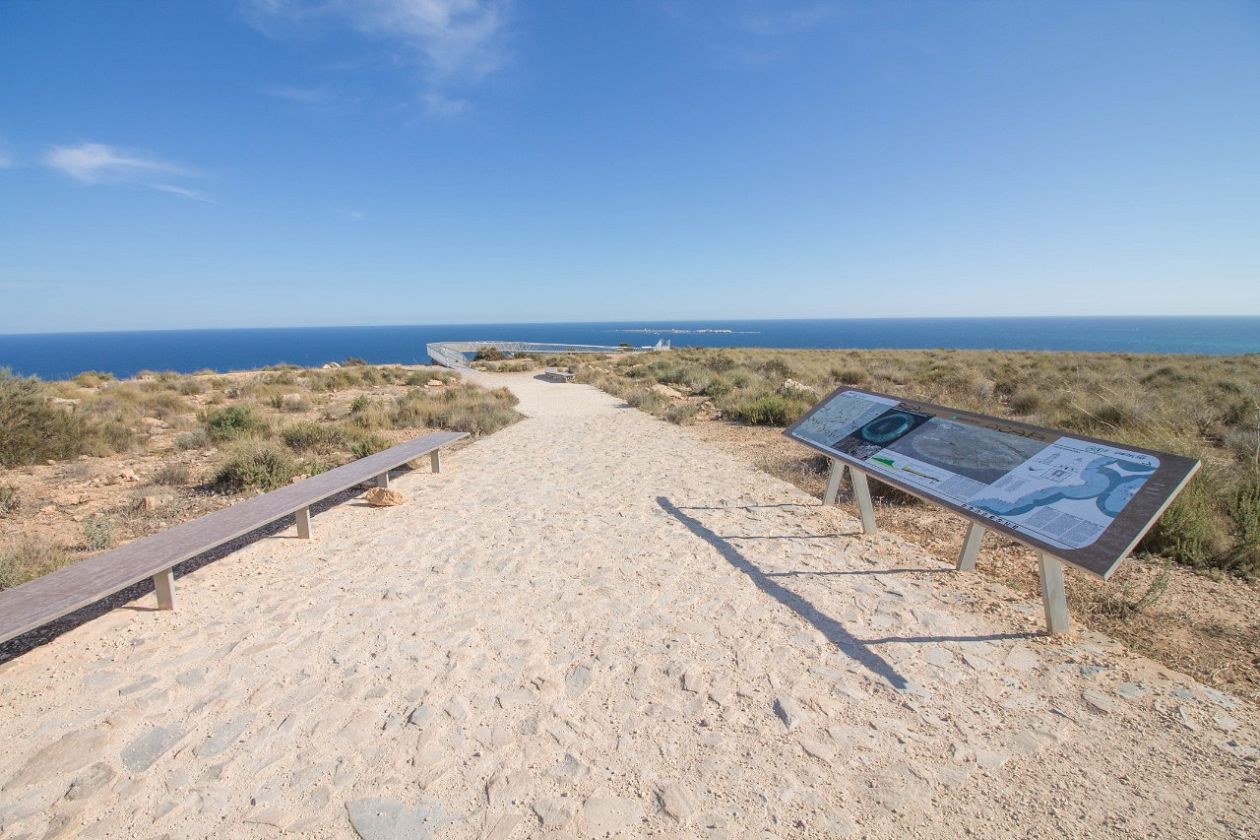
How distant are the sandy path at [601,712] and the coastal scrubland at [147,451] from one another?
183cm

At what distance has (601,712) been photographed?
276 centimetres

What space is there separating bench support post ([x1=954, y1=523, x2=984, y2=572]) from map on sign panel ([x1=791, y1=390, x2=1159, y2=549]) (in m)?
0.70

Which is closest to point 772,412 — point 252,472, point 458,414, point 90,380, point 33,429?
point 458,414

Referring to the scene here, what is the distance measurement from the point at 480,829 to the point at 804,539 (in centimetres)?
374

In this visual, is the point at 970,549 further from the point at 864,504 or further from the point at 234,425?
the point at 234,425

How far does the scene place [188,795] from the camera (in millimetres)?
2254

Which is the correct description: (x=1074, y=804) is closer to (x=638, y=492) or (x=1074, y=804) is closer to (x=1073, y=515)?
(x=1073, y=515)

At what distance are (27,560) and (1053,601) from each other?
731 centimetres

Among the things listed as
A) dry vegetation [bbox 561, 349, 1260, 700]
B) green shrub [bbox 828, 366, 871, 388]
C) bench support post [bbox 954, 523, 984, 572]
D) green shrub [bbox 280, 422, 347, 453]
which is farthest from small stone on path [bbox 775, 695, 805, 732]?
green shrub [bbox 828, 366, 871, 388]

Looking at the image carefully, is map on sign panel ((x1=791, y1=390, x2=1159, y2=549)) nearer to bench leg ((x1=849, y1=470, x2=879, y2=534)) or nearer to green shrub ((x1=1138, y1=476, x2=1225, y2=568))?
bench leg ((x1=849, y1=470, x2=879, y2=534))

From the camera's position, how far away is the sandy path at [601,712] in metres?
2.18

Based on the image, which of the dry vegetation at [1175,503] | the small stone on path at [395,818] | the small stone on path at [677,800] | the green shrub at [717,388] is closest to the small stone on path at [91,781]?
the small stone on path at [395,818]

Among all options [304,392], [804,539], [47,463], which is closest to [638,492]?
[804,539]

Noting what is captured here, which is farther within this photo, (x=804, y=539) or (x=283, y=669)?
(x=804, y=539)
